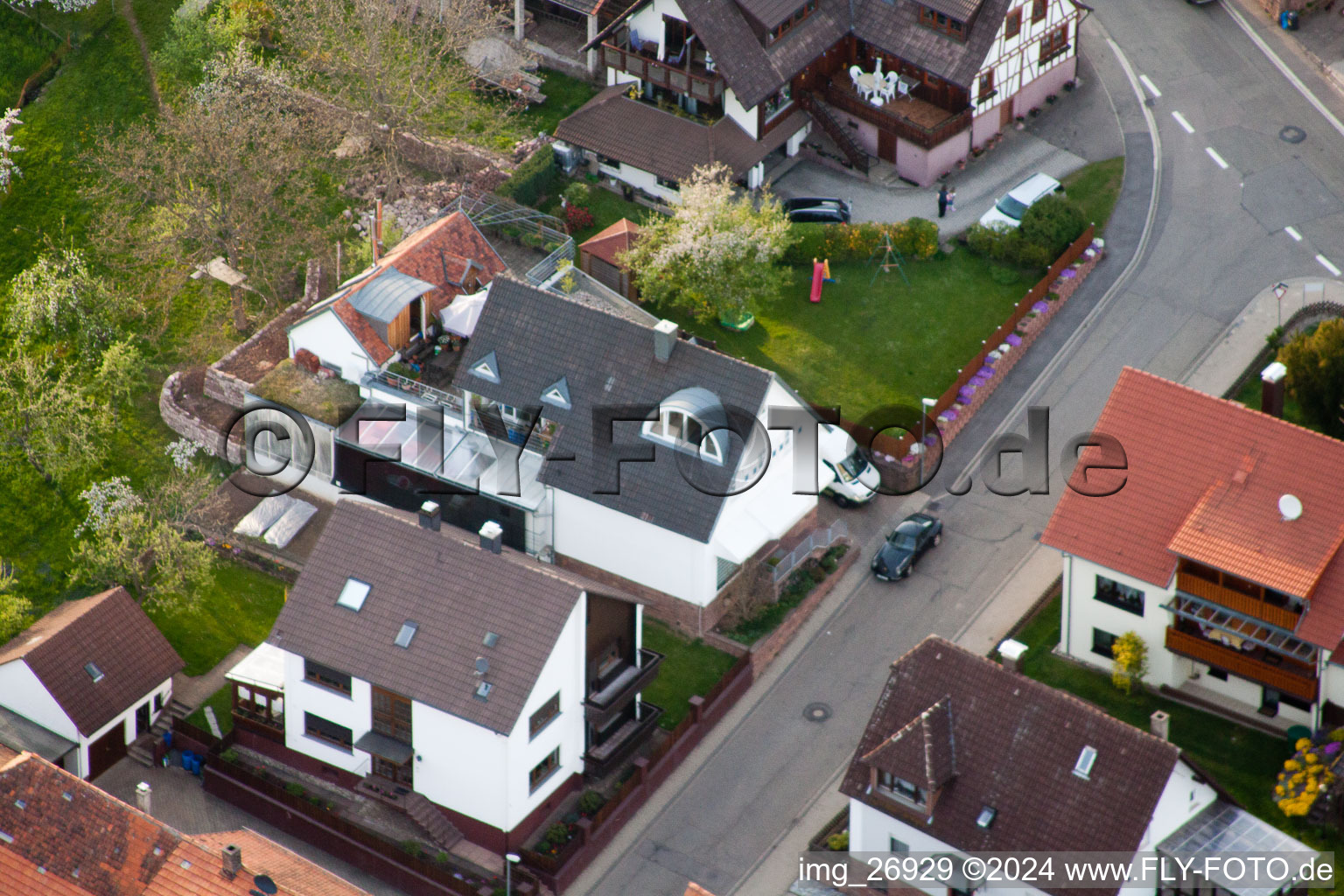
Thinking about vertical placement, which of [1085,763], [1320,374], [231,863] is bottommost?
[1320,374]

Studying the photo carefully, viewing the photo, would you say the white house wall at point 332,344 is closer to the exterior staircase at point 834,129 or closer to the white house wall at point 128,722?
the white house wall at point 128,722

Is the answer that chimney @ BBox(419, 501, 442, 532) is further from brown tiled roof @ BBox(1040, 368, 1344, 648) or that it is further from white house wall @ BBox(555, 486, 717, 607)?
brown tiled roof @ BBox(1040, 368, 1344, 648)

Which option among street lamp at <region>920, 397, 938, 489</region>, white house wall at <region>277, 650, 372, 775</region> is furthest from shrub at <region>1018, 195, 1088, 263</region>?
white house wall at <region>277, 650, 372, 775</region>

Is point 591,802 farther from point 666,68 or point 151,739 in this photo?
point 666,68

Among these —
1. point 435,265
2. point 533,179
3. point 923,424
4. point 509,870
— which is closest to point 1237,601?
point 923,424

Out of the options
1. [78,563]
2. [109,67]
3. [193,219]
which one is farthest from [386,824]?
[109,67]

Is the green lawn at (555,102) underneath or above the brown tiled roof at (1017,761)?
above

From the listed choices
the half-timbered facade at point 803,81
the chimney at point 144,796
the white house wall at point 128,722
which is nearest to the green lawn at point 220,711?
the white house wall at point 128,722
